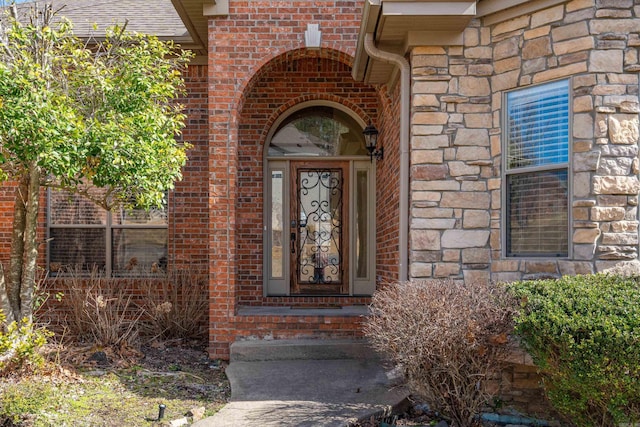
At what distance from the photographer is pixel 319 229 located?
8336 mm

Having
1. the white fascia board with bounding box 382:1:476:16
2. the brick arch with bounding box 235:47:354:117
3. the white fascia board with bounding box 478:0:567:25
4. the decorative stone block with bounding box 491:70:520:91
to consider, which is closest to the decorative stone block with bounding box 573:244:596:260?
the decorative stone block with bounding box 491:70:520:91

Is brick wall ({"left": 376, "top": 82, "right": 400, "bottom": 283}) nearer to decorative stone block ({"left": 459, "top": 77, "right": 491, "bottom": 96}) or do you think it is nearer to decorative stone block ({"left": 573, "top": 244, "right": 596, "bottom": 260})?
decorative stone block ({"left": 459, "top": 77, "right": 491, "bottom": 96})

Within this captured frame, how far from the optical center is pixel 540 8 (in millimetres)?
5023

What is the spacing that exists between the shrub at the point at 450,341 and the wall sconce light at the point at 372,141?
11.5 feet

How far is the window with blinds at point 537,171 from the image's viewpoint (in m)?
4.90

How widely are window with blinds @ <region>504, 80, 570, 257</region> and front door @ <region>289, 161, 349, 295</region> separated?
334 centimetres

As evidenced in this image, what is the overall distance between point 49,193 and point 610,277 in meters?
7.26

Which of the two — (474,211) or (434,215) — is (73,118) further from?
(474,211)

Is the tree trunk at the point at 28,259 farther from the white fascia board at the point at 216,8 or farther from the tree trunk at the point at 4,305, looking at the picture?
the white fascia board at the point at 216,8

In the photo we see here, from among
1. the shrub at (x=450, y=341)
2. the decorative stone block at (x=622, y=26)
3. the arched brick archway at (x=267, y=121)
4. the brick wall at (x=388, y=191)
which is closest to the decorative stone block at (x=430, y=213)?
the brick wall at (x=388, y=191)

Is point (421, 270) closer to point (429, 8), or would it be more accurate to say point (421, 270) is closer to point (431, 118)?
point (431, 118)

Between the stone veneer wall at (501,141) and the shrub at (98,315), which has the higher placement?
the stone veneer wall at (501,141)

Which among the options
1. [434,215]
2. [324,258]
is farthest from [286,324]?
[434,215]

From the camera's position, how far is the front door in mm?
8297
